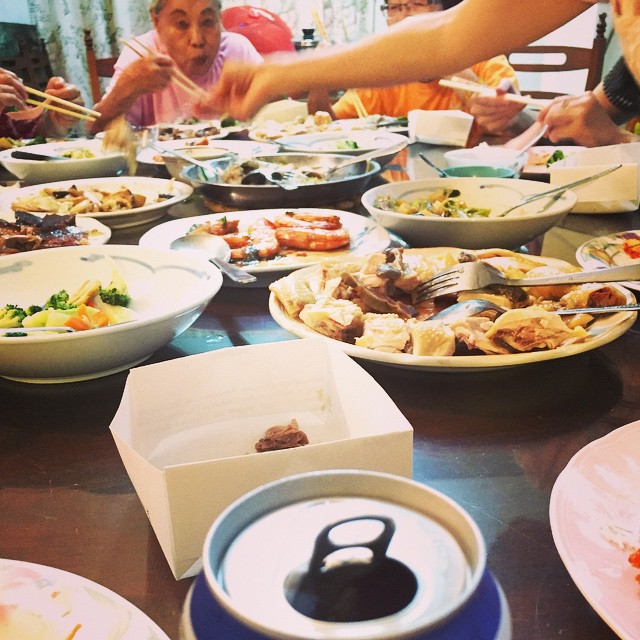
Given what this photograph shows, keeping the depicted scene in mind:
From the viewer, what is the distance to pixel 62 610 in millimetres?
479

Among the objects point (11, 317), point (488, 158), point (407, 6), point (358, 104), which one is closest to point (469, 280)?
point (11, 317)

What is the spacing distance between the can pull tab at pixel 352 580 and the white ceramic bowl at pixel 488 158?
69.1 inches

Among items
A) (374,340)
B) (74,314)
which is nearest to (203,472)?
(374,340)

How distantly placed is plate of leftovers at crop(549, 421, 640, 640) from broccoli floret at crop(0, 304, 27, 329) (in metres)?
0.77

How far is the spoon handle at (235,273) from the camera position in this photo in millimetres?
1091

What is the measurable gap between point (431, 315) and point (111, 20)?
18.2 ft

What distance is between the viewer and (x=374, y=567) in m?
0.35

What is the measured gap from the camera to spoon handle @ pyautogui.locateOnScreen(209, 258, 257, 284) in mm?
1091

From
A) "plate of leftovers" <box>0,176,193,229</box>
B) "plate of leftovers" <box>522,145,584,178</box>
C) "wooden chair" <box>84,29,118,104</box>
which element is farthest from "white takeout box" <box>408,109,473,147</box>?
"wooden chair" <box>84,29,118,104</box>

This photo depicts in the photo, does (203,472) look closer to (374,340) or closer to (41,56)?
(374,340)

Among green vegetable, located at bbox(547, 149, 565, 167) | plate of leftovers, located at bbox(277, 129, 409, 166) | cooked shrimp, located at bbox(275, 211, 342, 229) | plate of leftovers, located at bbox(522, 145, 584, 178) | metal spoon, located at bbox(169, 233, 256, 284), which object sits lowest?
plate of leftovers, located at bbox(522, 145, 584, 178)

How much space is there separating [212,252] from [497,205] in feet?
2.39

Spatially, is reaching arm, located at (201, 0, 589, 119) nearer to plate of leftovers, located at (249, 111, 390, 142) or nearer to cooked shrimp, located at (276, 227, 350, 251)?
cooked shrimp, located at (276, 227, 350, 251)

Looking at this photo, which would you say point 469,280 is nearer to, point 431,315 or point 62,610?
point 431,315
